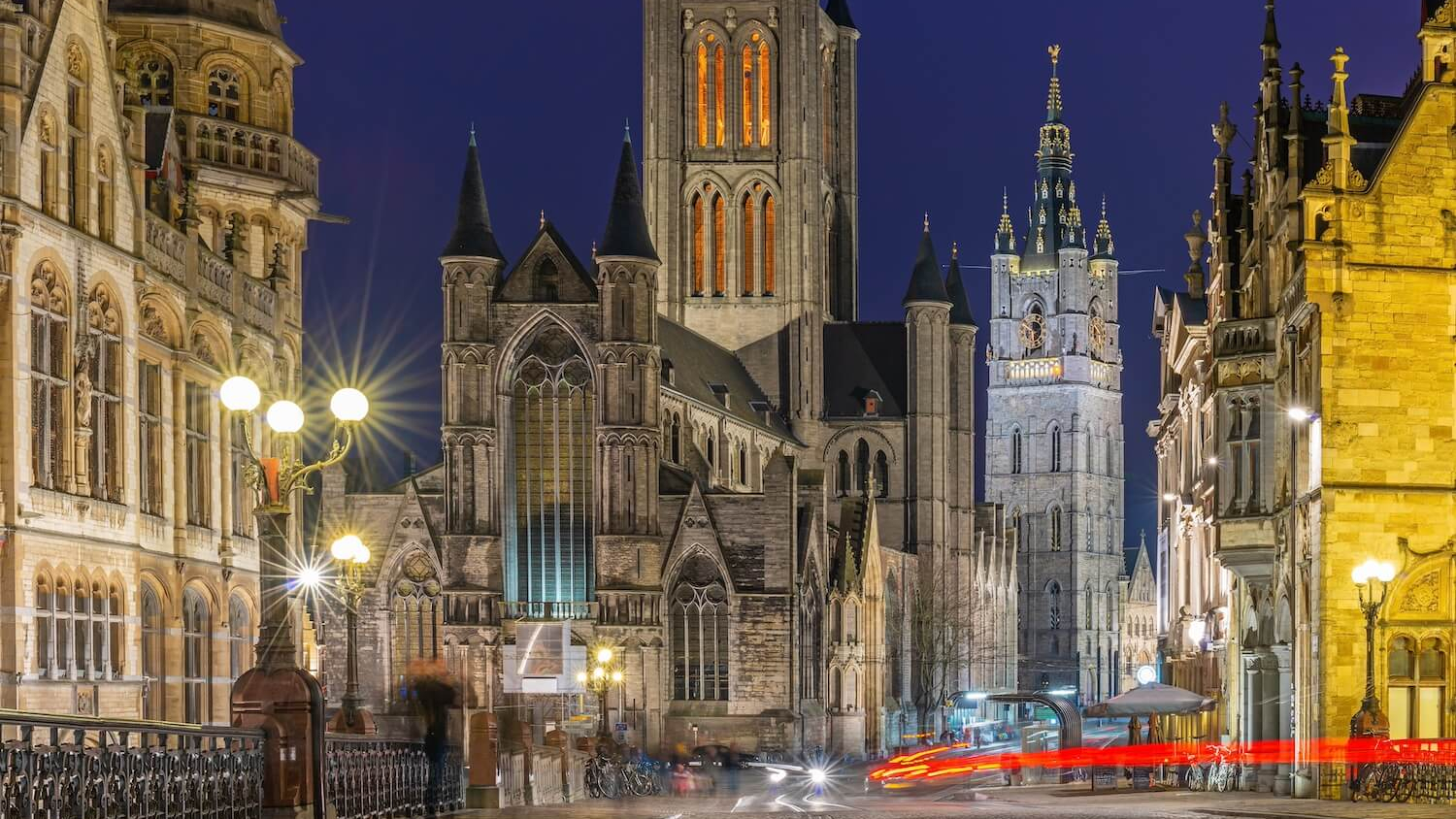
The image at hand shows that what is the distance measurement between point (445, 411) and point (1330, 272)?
40346 millimetres

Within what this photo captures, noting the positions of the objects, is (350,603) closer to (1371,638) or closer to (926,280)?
(1371,638)

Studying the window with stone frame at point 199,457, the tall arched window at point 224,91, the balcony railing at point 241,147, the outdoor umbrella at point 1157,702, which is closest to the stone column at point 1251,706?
the outdoor umbrella at point 1157,702

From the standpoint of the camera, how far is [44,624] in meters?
31.8

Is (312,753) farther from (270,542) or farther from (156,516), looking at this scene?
(156,516)

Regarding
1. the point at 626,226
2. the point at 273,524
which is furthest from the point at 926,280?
the point at 273,524

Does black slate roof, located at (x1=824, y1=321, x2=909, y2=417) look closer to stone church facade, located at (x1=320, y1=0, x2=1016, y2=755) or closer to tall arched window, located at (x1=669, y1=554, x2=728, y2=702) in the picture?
stone church facade, located at (x1=320, y1=0, x2=1016, y2=755)

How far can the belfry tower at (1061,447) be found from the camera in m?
156

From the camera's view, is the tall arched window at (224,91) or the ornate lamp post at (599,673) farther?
the ornate lamp post at (599,673)

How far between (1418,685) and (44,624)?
20.6 m

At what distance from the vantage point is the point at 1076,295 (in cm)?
15850

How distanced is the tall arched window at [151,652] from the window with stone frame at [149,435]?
4.42 feet

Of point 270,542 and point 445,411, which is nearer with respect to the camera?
point 270,542

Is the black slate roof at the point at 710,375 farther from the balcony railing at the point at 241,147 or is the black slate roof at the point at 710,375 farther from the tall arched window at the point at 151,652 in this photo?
the tall arched window at the point at 151,652

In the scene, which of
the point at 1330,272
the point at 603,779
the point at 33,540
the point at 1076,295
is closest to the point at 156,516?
the point at 33,540
